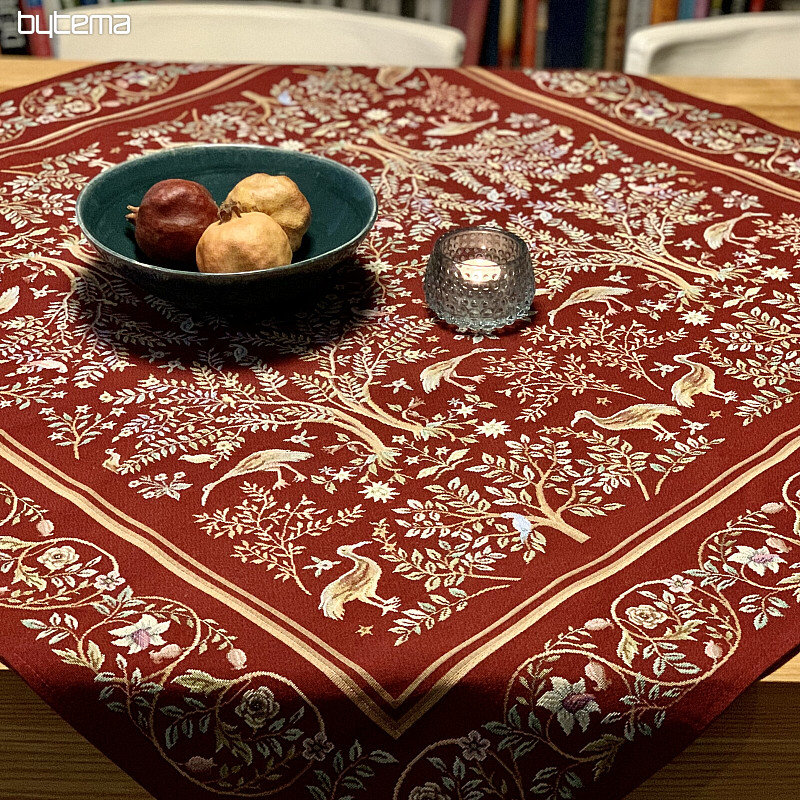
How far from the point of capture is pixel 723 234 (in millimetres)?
1080

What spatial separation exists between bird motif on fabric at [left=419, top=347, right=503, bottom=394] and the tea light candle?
0.27 feet

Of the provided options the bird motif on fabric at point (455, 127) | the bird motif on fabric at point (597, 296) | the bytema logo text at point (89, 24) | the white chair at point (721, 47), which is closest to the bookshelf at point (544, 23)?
the bytema logo text at point (89, 24)

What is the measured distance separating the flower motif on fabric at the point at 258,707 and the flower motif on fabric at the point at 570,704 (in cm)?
16

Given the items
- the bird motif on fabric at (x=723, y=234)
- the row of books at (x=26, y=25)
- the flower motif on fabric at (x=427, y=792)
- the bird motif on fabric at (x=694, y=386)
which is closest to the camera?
the flower motif on fabric at (x=427, y=792)

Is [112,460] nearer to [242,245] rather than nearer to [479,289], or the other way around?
[242,245]

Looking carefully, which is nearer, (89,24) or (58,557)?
(58,557)

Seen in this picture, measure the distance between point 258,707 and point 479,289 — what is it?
0.44 meters

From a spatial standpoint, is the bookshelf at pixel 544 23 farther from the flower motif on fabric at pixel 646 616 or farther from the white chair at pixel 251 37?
the flower motif on fabric at pixel 646 616

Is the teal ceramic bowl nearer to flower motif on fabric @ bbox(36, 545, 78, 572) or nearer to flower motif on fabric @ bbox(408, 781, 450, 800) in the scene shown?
flower motif on fabric @ bbox(36, 545, 78, 572)

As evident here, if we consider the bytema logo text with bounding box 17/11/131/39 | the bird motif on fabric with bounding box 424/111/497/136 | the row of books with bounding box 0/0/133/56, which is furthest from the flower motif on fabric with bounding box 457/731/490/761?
the row of books with bounding box 0/0/133/56

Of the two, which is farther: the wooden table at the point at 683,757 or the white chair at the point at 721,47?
the white chair at the point at 721,47

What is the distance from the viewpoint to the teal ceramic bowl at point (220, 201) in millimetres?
853

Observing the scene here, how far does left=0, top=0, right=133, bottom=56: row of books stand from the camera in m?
2.22

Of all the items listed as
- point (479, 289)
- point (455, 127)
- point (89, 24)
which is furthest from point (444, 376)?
point (89, 24)
